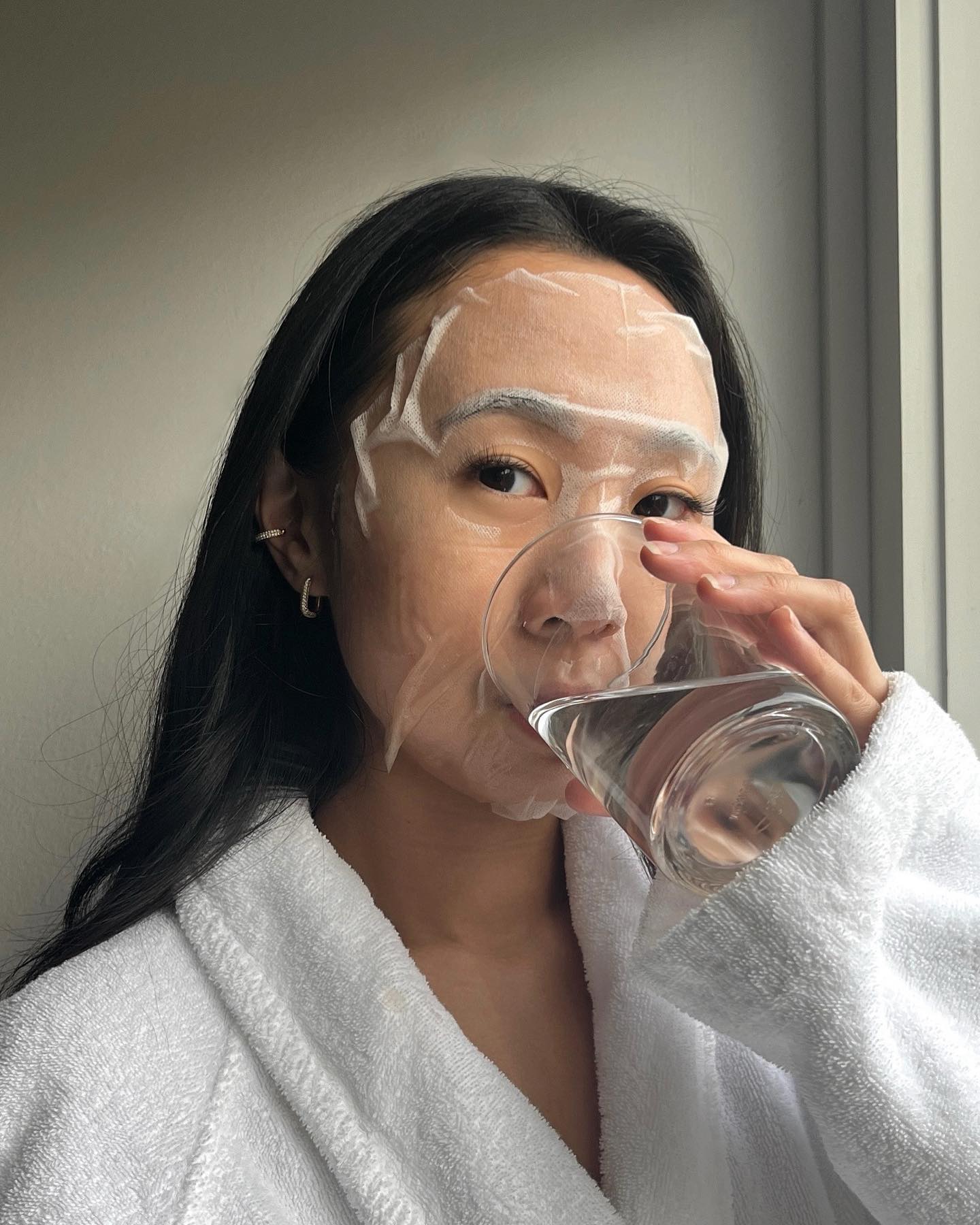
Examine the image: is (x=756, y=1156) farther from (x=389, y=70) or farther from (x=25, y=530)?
(x=389, y=70)

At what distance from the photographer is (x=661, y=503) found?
792 millimetres

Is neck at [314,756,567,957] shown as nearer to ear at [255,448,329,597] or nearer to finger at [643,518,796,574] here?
ear at [255,448,329,597]

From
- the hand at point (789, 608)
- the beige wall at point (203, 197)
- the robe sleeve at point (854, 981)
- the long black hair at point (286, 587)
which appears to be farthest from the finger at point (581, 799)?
the beige wall at point (203, 197)

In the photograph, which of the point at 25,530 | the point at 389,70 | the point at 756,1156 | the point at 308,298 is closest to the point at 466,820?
the point at 756,1156

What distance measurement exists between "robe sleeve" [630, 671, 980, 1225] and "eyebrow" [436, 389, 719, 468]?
208 mm

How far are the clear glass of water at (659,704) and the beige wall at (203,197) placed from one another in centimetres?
63

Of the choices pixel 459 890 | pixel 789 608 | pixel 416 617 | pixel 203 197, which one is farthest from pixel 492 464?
pixel 203 197

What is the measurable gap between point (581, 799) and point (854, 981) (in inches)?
8.2

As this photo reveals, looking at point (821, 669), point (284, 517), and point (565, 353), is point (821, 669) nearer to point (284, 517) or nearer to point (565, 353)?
point (565, 353)

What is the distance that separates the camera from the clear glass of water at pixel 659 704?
0.55 meters

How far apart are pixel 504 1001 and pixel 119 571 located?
1.87 ft

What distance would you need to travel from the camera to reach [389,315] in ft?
2.79

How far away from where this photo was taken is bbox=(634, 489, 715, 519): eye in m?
0.78

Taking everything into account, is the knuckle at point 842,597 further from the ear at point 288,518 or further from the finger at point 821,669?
the ear at point 288,518
